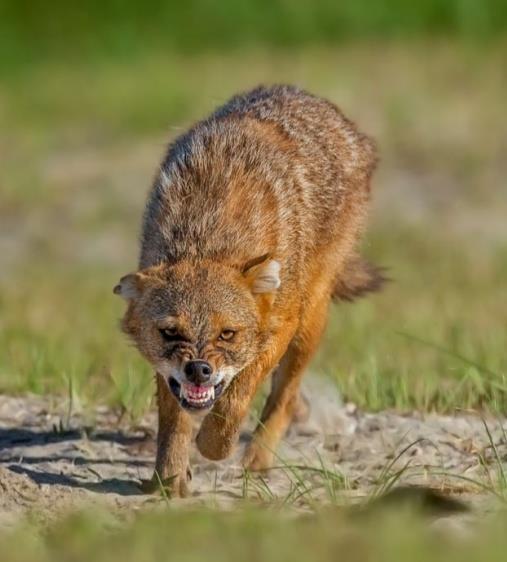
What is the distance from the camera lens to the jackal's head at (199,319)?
256 inches

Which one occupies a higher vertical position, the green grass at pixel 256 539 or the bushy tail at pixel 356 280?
the green grass at pixel 256 539

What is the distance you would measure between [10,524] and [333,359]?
4.68 metres

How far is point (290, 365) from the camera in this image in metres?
8.06

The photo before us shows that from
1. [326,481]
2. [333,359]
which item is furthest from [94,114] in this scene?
[326,481]

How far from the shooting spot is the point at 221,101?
30.0 ft

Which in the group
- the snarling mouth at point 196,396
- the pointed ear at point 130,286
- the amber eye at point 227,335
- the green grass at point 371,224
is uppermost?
the pointed ear at point 130,286

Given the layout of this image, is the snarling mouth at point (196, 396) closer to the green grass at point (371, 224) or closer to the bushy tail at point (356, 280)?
the green grass at point (371, 224)

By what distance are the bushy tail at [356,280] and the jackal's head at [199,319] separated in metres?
1.59

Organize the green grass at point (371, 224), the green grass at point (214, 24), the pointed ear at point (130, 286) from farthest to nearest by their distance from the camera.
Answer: the green grass at point (214, 24) → the green grass at point (371, 224) → the pointed ear at point (130, 286)

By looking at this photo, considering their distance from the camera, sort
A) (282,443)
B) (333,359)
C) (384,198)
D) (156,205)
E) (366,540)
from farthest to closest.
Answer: (384,198), (333,359), (282,443), (156,205), (366,540)

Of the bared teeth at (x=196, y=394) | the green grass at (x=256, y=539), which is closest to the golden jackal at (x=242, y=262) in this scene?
the bared teeth at (x=196, y=394)

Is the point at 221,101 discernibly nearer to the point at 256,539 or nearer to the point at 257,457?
the point at 257,457

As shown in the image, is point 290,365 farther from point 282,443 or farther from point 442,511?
point 442,511

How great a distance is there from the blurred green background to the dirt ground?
25 cm
